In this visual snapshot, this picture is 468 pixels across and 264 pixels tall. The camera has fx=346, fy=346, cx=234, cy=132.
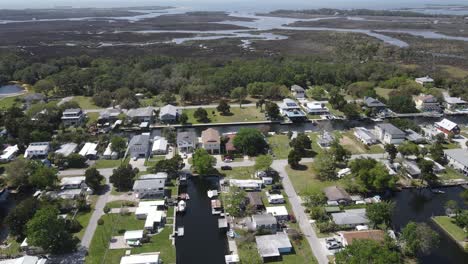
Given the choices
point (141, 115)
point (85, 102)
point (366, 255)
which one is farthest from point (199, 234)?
point (85, 102)

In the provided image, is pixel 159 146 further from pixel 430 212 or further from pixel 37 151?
pixel 430 212

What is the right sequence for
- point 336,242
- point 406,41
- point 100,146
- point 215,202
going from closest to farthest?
point 336,242 < point 215,202 < point 100,146 < point 406,41

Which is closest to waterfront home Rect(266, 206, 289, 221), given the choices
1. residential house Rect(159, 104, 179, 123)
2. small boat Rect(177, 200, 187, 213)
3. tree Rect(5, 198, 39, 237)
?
small boat Rect(177, 200, 187, 213)

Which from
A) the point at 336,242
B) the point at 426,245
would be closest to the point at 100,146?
the point at 336,242

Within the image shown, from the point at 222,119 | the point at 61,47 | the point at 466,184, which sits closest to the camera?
the point at 466,184

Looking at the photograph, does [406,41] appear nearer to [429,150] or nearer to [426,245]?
[429,150]

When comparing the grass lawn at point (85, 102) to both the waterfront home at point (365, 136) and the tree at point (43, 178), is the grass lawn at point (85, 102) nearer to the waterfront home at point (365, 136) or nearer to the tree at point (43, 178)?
the tree at point (43, 178)

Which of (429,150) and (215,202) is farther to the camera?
(429,150)
